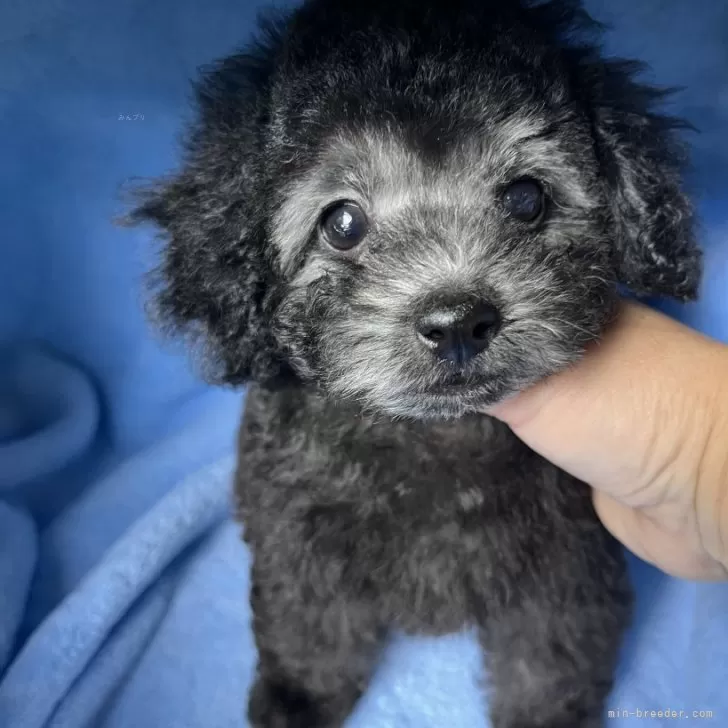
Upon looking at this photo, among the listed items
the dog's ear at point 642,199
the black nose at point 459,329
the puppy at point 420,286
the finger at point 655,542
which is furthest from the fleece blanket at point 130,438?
the black nose at point 459,329

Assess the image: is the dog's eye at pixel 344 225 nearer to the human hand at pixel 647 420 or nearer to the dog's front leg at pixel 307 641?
the human hand at pixel 647 420

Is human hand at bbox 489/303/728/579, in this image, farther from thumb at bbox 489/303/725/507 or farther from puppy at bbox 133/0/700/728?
puppy at bbox 133/0/700/728

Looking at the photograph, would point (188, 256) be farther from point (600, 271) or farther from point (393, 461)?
point (600, 271)

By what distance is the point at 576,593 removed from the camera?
2059 mm

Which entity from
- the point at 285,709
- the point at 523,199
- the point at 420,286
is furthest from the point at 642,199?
the point at 285,709

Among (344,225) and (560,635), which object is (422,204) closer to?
(344,225)

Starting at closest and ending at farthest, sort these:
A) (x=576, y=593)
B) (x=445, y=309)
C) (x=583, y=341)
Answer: (x=445, y=309)
(x=583, y=341)
(x=576, y=593)

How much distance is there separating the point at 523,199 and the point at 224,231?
67 cm

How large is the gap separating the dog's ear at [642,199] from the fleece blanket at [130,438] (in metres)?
0.81

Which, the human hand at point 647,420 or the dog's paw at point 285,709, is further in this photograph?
the dog's paw at point 285,709

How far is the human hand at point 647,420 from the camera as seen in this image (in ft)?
5.27

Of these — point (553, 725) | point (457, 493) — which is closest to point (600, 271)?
point (457, 493)

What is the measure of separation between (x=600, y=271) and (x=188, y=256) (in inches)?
36.5

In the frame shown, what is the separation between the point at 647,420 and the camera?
1645mm
